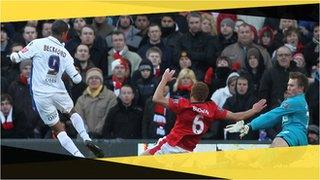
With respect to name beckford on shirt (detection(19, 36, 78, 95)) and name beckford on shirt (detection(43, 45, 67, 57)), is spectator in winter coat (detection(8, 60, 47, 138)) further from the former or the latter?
name beckford on shirt (detection(43, 45, 67, 57))

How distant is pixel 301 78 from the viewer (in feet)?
36.8

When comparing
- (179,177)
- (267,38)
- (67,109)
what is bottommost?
(179,177)

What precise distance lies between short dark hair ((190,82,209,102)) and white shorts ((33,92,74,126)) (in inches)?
53.8

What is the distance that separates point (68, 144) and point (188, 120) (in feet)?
4.51

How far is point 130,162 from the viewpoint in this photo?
10.9 m

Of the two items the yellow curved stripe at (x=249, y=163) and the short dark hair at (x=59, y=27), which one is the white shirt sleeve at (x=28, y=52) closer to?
the short dark hair at (x=59, y=27)

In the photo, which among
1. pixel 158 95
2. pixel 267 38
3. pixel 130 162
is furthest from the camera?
pixel 267 38

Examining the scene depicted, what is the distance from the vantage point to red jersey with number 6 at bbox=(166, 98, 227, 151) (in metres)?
10.3

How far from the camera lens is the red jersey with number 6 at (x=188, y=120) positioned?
10258 millimetres

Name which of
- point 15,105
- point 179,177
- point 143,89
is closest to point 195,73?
point 143,89

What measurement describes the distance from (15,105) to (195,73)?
7.13 feet

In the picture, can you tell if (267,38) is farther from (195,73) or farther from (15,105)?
(15,105)

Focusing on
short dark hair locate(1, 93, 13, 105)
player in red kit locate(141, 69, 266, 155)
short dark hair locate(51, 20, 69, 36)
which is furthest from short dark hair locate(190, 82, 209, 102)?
short dark hair locate(1, 93, 13, 105)

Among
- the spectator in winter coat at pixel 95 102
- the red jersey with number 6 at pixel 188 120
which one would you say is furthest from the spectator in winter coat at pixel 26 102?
the red jersey with number 6 at pixel 188 120
